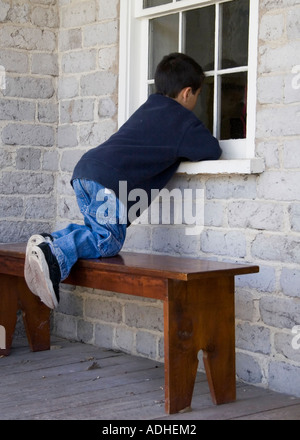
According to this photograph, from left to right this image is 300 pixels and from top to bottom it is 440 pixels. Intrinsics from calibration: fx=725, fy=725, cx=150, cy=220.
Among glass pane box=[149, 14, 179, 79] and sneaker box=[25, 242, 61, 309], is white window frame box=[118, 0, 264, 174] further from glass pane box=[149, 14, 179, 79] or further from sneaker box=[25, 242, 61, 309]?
sneaker box=[25, 242, 61, 309]

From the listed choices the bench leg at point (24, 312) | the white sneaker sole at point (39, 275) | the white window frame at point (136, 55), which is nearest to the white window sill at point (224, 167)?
the white window frame at point (136, 55)

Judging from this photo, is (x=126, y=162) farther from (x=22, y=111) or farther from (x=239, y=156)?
(x=22, y=111)

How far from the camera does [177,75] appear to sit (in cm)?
452

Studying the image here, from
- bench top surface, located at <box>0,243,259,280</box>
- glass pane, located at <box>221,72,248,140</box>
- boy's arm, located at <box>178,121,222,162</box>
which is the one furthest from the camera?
glass pane, located at <box>221,72,248,140</box>

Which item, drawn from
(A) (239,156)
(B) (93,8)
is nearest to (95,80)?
(B) (93,8)

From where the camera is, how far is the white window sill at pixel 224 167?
4.13m

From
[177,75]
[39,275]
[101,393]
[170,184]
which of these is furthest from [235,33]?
[101,393]

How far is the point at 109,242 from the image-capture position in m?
4.32

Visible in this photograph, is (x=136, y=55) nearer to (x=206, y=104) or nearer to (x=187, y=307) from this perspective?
(x=206, y=104)

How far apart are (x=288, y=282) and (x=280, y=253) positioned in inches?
6.7
